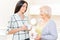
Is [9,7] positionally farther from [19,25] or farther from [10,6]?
[19,25]

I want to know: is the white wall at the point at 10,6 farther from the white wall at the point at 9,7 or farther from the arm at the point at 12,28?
the arm at the point at 12,28

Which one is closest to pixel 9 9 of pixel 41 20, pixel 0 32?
pixel 0 32

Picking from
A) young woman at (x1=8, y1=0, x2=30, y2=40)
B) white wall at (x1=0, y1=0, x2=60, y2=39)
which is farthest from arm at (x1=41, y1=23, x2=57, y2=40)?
white wall at (x1=0, y1=0, x2=60, y2=39)

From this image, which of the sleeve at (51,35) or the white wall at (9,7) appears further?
the white wall at (9,7)

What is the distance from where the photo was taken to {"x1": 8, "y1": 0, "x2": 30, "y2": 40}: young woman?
109cm

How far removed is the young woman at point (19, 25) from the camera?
1090 mm

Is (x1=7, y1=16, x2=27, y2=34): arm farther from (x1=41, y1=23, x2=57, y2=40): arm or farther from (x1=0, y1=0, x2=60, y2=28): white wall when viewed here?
(x1=0, y1=0, x2=60, y2=28): white wall

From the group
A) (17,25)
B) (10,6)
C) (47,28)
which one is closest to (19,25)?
(17,25)

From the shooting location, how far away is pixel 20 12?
114 cm

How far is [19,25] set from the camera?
1098mm

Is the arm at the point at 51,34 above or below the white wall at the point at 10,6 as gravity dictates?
below

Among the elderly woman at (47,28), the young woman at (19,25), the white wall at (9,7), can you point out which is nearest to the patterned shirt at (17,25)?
the young woman at (19,25)

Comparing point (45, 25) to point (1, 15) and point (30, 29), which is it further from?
point (1, 15)

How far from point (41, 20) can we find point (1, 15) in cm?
67
